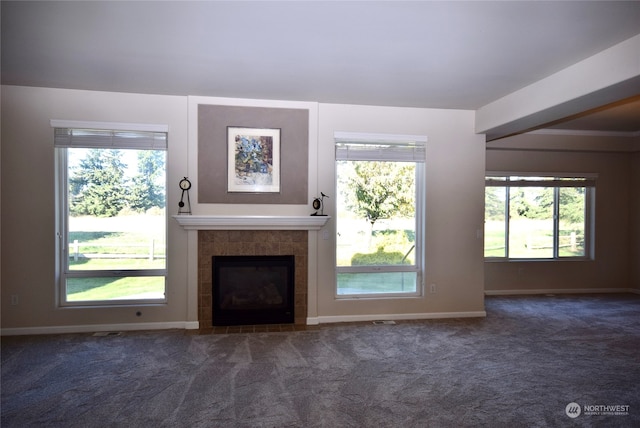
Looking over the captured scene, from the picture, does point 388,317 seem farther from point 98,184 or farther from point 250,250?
point 98,184

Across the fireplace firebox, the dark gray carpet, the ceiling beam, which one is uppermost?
the ceiling beam

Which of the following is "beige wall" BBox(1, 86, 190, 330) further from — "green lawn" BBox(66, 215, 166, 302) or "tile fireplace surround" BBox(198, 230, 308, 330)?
"tile fireplace surround" BBox(198, 230, 308, 330)

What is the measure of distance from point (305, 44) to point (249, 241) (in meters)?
2.27

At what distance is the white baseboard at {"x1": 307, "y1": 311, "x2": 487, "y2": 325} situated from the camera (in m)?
4.45

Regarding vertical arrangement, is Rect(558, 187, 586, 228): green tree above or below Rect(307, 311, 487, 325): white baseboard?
above

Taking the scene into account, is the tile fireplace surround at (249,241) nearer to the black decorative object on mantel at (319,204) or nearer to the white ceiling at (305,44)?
the black decorative object on mantel at (319,204)

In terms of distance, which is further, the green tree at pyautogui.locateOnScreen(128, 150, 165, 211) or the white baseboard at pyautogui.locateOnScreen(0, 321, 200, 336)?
the green tree at pyautogui.locateOnScreen(128, 150, 165, 211)

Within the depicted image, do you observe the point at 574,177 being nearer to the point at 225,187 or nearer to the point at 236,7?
the point at 225,187

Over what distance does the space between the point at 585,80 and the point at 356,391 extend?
9.98 ft

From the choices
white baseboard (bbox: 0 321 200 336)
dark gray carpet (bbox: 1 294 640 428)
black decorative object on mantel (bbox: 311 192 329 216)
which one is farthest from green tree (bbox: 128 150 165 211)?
black decorative object on mantel (bbox: 311 192 329 216)

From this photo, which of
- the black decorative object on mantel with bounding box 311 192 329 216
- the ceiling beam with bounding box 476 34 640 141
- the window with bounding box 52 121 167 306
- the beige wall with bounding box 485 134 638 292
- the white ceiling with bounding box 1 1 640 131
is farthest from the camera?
the beige wall with bounding box 485 134 638 292

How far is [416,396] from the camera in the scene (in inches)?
107

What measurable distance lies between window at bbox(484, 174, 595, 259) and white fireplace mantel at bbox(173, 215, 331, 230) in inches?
125

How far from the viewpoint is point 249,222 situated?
419cm
